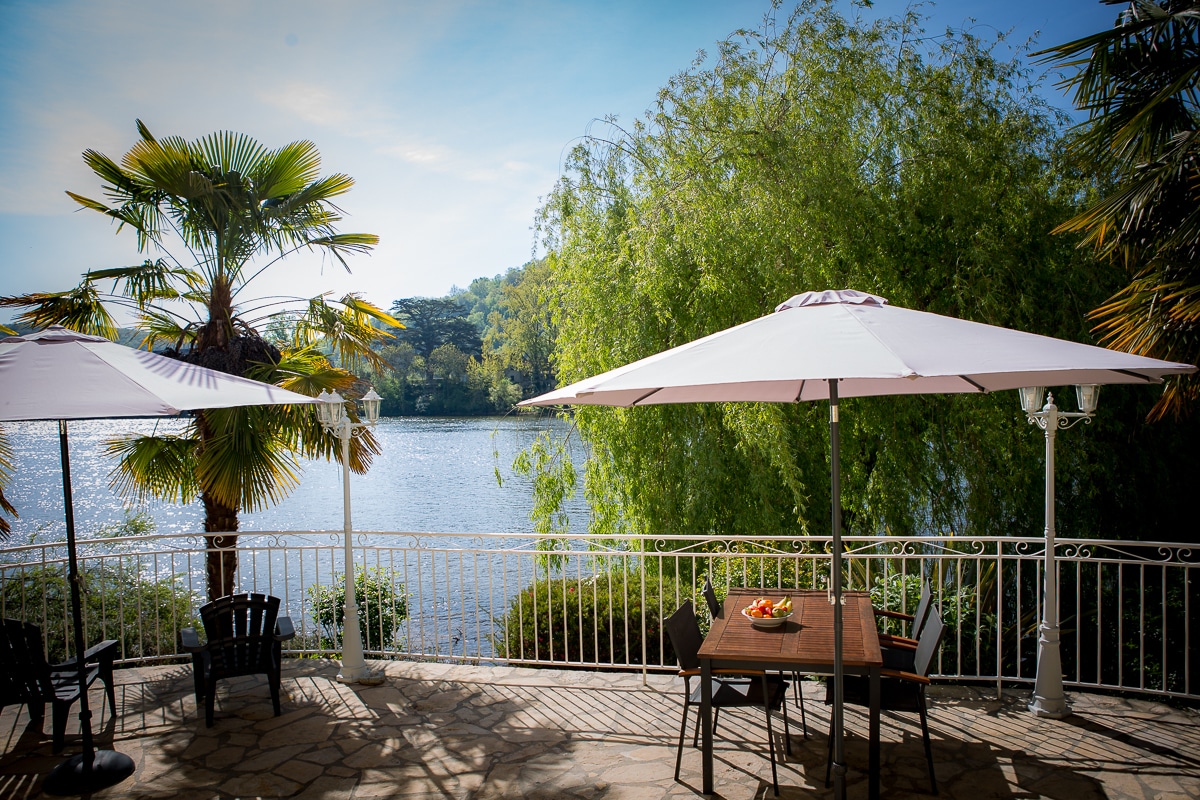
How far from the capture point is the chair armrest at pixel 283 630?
458 centimetres

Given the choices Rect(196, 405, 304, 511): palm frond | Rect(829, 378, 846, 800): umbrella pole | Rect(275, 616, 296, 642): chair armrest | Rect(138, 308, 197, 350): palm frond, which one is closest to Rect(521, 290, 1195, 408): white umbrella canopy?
Rect(829, 378, 846, 800): umbrella pole

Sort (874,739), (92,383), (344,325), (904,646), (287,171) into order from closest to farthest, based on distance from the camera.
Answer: (874,739) < (92,383) < (904,646) < (287,171) < (344,325)

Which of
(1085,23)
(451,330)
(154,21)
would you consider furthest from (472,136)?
(451,330)

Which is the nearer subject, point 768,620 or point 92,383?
point 92,383

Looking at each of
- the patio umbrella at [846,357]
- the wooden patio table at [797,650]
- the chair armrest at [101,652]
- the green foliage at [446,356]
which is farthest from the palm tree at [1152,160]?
the green foliage at [446,356]

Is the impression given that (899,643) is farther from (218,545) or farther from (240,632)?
(218,545)

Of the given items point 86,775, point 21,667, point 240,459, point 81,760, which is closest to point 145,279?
point 240,459

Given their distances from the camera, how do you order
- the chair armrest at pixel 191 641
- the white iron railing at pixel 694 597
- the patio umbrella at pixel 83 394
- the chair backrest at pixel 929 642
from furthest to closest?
the white iron railing at pixel 694 597 < the chair armrest at pixel 191 641 < the patio umbrella at pixel 83 394 < the chair backrest at pixel 929 642

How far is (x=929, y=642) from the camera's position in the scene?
3.37 metres

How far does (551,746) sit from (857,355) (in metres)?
2.96

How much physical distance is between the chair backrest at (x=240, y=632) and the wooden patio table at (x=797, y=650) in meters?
2.74

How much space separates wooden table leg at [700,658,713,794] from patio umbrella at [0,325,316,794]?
Result: 2756 millimetres

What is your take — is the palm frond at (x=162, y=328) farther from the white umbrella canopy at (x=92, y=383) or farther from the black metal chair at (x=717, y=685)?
the black metal chair at (x=717, y=685)

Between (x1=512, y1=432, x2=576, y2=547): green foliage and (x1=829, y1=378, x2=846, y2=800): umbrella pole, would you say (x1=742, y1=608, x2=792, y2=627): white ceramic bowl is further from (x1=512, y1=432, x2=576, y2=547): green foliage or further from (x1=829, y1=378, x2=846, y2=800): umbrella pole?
(x1=512, y1=432, x2=576, y2=547): green foliage
